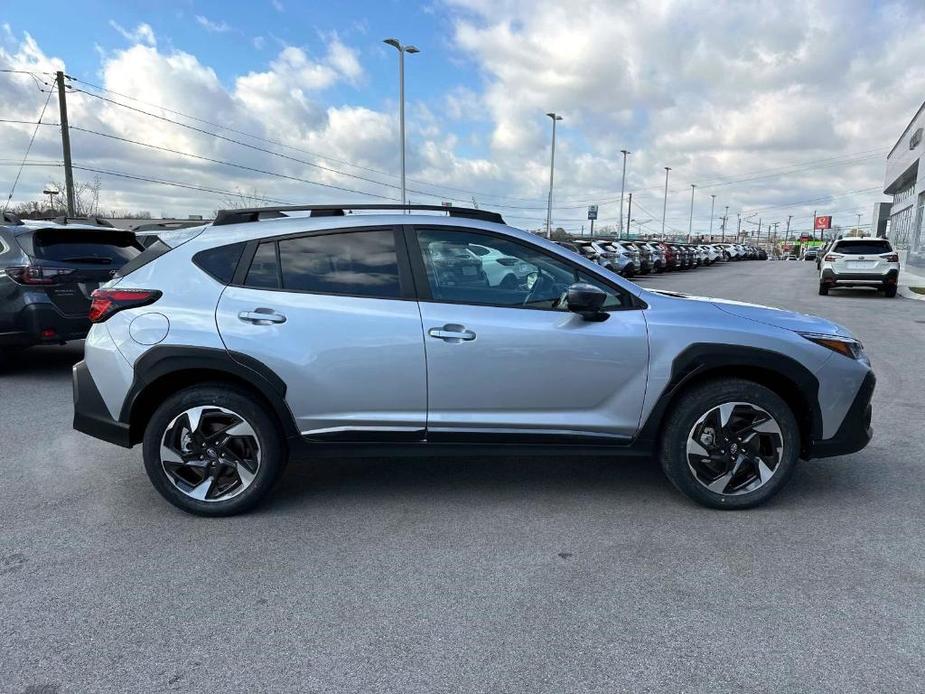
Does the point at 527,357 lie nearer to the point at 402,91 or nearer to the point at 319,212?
the point at 319,212

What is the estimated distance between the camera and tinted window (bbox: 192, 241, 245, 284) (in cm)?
375

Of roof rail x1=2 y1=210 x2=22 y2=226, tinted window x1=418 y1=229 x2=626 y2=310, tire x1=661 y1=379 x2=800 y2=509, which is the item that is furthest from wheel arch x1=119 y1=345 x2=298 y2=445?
roof rail x1=2 y1=210 x2=22 y2=226

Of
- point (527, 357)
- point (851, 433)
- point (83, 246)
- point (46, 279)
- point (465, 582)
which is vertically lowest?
point (465, 582)

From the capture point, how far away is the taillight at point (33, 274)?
6.90 meters

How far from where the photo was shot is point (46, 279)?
275 inches

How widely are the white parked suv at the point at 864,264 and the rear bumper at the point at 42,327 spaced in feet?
59.9

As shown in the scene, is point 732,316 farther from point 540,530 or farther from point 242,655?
point 242,655

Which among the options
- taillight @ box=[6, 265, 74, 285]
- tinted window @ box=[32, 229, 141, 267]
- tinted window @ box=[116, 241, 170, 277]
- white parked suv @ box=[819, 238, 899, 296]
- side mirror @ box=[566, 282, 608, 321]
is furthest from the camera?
white parked suv @ box=[819, 238, 899, 296]

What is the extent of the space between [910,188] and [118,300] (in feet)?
159

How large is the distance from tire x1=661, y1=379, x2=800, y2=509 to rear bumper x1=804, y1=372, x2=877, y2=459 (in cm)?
14

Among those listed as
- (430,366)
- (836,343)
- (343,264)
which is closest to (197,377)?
(343,264)

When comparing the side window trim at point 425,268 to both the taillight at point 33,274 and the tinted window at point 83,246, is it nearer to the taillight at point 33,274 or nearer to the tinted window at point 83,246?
the tinted window at point 83,246

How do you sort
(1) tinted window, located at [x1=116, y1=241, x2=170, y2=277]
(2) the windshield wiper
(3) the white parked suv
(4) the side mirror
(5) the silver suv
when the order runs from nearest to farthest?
1. (4) the side mirror
2. (5) the silver suv
3. (1) tinted window, located at [x1=116, y1=241, x2=170, y2=277]
4. (2) the windshield wiper
5. (3) the white parked suv

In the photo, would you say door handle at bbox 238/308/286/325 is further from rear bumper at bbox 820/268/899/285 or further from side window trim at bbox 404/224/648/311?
rear bumper at bbox 820/268/899/285
